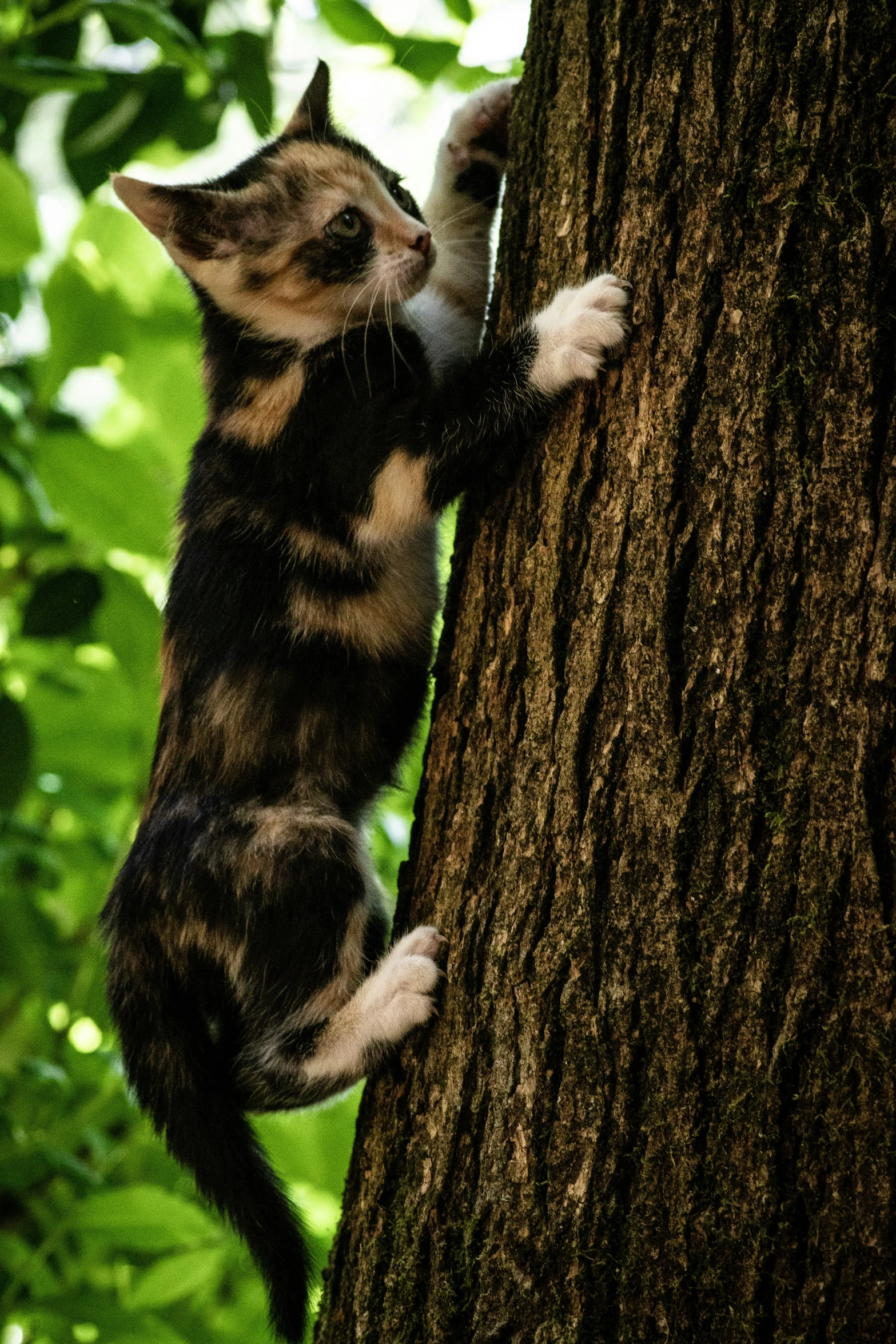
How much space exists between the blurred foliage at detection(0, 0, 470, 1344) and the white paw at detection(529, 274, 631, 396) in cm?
90

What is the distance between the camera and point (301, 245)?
2453 millimetres

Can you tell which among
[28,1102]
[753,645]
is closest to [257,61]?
[753,645]

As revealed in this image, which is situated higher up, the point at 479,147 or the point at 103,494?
the point at 479,147

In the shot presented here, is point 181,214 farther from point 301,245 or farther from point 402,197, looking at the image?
point 402,197

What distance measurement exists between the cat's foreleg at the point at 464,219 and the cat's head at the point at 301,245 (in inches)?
5.9

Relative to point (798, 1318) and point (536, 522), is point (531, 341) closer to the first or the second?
point (536, 522)

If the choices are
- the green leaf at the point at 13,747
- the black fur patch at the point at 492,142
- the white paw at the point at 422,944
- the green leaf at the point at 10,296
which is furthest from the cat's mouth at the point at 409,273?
the white paw at the point at 422,944

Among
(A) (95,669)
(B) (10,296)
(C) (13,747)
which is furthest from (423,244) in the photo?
(C) (13,747)

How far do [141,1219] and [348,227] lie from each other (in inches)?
81.1

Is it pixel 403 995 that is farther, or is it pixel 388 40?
pixel 388 40

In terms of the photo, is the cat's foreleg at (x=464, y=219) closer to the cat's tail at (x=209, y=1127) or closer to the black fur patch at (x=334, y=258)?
the black fur patch at (x=334, y=258)

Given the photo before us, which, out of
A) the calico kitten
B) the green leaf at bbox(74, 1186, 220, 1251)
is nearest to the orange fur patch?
the calico kitten

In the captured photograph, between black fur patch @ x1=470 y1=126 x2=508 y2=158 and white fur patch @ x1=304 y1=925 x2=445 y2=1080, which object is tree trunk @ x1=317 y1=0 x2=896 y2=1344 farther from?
black fur patch @ x1=470 y1=126 x2=508 y2=158

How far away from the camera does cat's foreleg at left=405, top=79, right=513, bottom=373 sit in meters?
2.52
